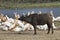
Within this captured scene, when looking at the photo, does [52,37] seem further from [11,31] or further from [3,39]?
[11,31]

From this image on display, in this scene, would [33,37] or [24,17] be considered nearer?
[33,37]

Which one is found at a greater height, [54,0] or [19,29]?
[54,0]

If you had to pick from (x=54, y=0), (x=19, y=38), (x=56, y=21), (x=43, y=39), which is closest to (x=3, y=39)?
(x=19, y=38)

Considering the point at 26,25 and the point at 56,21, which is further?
the point at 56,21

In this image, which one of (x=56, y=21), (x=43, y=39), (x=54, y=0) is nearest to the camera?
(x=43, y=39)

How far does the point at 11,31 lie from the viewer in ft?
67.3

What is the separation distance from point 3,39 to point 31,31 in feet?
12.9

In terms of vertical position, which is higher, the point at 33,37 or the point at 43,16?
the point at 43,16

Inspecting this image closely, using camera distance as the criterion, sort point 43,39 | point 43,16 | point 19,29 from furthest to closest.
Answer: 1. point 19,29
2. point 43,16
3. point 43,39

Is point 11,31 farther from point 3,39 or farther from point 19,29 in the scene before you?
point 3,39

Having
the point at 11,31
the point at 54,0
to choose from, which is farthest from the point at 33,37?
the point at 54,0

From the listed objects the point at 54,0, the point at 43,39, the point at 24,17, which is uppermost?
the point at 54,0

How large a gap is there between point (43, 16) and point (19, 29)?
2052 millimetres

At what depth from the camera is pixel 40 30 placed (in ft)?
69.1
